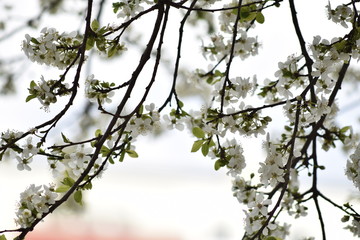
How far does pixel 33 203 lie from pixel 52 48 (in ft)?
1.02

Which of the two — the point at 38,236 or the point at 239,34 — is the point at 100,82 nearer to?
the point at 239,34

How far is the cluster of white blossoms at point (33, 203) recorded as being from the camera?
0.97 m

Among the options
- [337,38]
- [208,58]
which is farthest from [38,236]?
[337,38]

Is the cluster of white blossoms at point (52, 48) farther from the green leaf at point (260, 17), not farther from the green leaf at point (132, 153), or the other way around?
the green leaf at point (260, 17)

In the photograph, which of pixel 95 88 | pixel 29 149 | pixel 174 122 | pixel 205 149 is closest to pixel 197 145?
pixel 205 149

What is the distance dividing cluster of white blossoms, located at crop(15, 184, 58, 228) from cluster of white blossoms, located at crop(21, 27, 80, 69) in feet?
0.86

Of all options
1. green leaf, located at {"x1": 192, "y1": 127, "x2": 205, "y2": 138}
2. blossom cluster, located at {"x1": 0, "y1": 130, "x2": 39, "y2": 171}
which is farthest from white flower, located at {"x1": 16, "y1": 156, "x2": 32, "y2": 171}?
green leaf, located at {"x1": 192, "y1": 127, "x2": 205, "y2": 138}

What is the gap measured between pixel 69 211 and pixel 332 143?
1.71m

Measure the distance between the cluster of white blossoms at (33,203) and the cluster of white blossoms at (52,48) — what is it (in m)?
0.26

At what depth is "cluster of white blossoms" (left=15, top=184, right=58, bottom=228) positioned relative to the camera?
3.19 ft

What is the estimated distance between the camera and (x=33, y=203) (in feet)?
3.23

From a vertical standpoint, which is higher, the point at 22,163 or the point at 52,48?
the point at 52,48

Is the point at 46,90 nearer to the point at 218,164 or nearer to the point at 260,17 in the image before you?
the point at 218,164

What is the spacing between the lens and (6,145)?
1011 millimetres
